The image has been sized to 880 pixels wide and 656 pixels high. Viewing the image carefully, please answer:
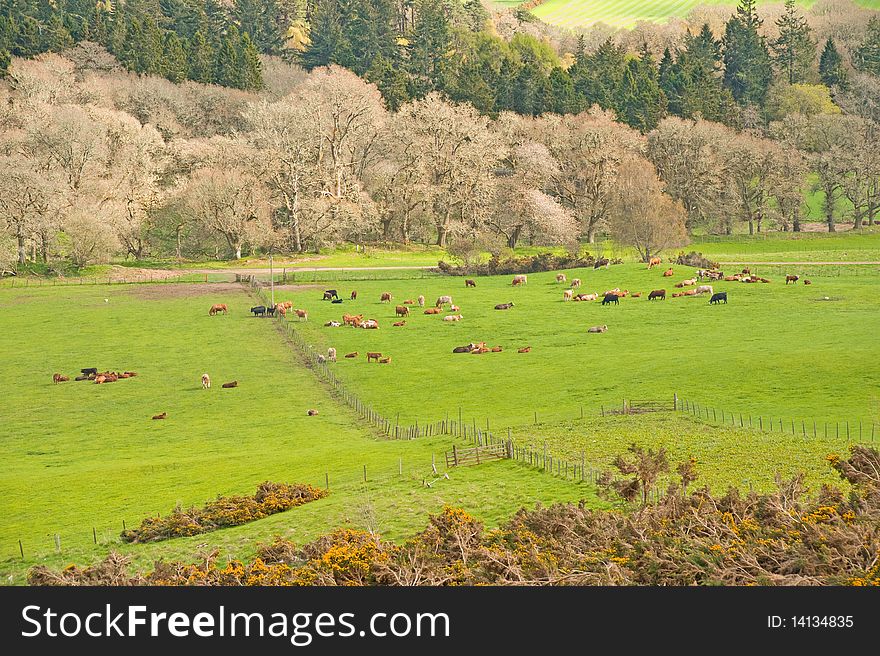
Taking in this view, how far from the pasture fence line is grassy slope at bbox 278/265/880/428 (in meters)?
1.05

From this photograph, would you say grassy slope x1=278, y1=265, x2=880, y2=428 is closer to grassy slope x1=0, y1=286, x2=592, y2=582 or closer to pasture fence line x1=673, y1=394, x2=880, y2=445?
pasture fence line x1=673, y1=394, x2=880, y2=445

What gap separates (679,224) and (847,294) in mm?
35472

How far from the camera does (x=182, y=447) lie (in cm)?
4831

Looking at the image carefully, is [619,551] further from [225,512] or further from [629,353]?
[629,353]

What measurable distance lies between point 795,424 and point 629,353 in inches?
777

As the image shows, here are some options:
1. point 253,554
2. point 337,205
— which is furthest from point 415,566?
point 337,205

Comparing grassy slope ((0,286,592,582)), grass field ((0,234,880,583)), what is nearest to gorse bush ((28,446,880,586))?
grass field ((0,234,880,583))

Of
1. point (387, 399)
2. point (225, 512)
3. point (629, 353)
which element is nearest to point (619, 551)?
point (225, 512)

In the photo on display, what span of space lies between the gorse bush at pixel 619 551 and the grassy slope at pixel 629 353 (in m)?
21.0

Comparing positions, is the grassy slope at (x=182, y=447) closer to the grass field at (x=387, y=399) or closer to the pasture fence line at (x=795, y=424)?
the grass field at (x=387, y=399)

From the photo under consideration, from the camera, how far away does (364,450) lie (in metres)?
45.6

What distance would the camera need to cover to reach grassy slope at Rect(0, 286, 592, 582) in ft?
117

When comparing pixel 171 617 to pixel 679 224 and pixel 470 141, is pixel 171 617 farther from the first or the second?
pixel 470 141

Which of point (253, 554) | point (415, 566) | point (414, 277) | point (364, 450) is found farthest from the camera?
point (414, 277)
